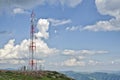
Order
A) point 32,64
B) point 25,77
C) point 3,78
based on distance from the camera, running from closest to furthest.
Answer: point 3,78, point 25,77, point 32,64

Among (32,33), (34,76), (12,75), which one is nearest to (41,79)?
(34,76)

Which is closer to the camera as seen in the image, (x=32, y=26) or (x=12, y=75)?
(x=12, y=75)

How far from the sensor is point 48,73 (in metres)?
96.1

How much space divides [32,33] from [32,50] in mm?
6277

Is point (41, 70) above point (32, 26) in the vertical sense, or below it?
below

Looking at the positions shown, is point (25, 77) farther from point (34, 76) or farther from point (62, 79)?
point (62, 79)

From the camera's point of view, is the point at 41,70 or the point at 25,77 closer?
the point at 25,77

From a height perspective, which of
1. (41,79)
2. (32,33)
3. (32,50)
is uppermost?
(32,33)

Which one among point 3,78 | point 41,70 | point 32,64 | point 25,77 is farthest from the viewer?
point 41,70

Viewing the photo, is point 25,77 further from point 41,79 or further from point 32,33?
point 32,33

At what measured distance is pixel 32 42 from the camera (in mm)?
93375

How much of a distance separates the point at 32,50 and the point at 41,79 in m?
11.3

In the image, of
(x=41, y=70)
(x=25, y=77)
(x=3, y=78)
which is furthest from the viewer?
(x=41, y=70)

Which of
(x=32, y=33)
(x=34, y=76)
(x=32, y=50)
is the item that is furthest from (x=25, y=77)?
(x=32, y=33)
